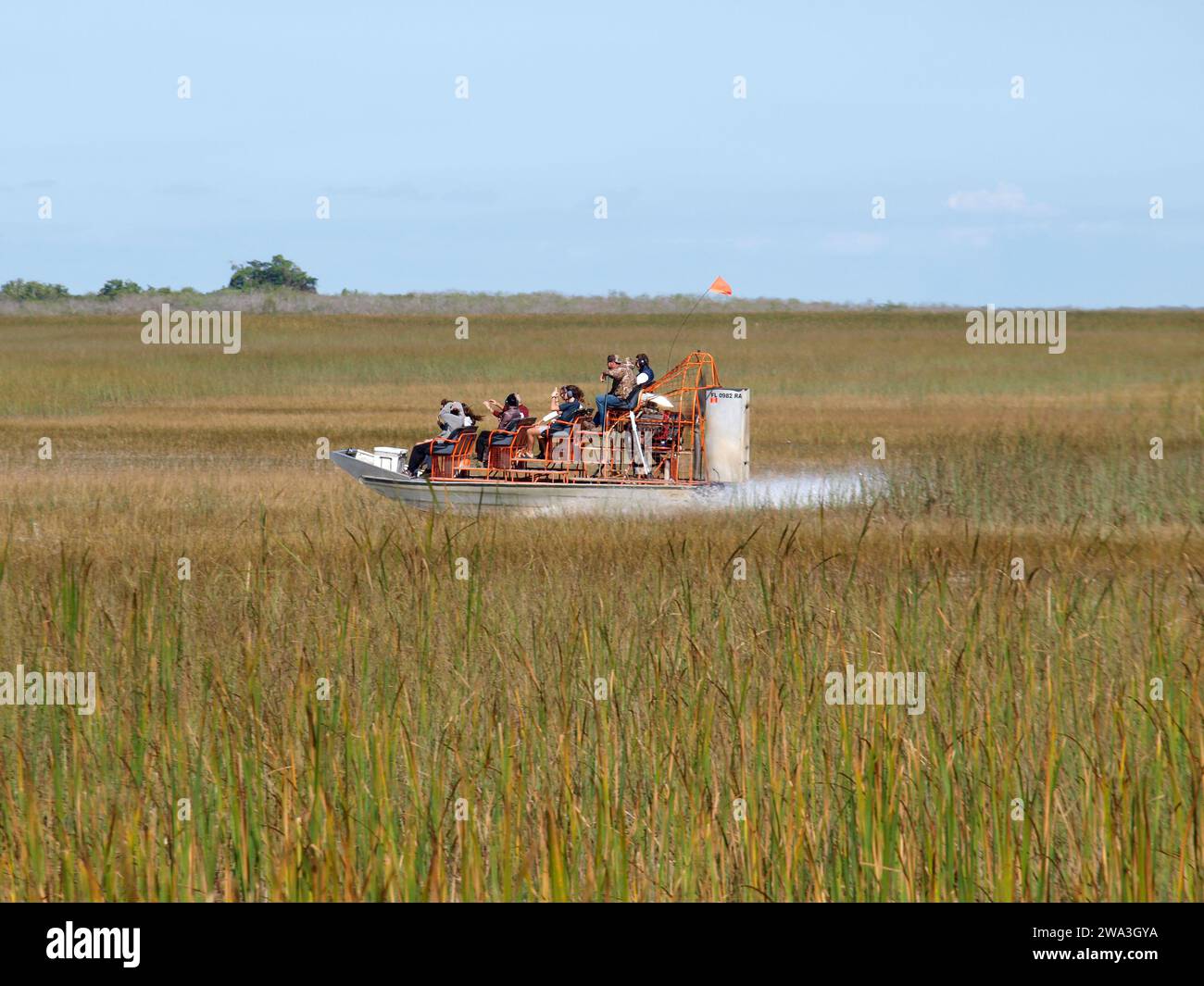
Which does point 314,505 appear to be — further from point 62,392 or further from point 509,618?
point 62,392

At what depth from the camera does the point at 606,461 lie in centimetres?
1296

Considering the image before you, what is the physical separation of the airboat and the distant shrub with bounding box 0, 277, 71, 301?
69972mm

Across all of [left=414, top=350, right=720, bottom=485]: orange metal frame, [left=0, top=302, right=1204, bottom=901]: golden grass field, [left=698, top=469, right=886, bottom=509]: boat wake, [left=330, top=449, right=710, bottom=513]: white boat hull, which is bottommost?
[left=0, top=302, right=1204, bottom=901]: golden grass field

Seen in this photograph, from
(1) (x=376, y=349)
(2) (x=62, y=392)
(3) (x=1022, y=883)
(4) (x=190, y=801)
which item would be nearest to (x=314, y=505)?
(4) (x=190, y=801)

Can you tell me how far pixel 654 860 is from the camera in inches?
184

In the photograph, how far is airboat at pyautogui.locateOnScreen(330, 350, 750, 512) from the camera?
1270cm

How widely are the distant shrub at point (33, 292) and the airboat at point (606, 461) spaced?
230 feet

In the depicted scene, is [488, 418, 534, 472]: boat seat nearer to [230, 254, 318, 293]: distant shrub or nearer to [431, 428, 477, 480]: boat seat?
[431, 428, 477, 480]: boat seat

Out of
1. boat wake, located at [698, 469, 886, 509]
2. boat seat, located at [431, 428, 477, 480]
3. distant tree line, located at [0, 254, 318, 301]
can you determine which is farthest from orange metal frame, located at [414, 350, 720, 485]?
distant tree line, located at [0, 254, 318, 301]

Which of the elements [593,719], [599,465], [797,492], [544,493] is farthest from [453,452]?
[593,719]

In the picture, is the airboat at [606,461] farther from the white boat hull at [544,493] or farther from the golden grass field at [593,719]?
the golden grass field at [593,719]

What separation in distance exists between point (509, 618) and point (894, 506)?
788 centimetres

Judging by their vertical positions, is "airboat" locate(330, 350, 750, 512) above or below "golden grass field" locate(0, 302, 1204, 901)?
above

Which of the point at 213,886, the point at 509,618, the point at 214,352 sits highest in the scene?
the point at 214,352
